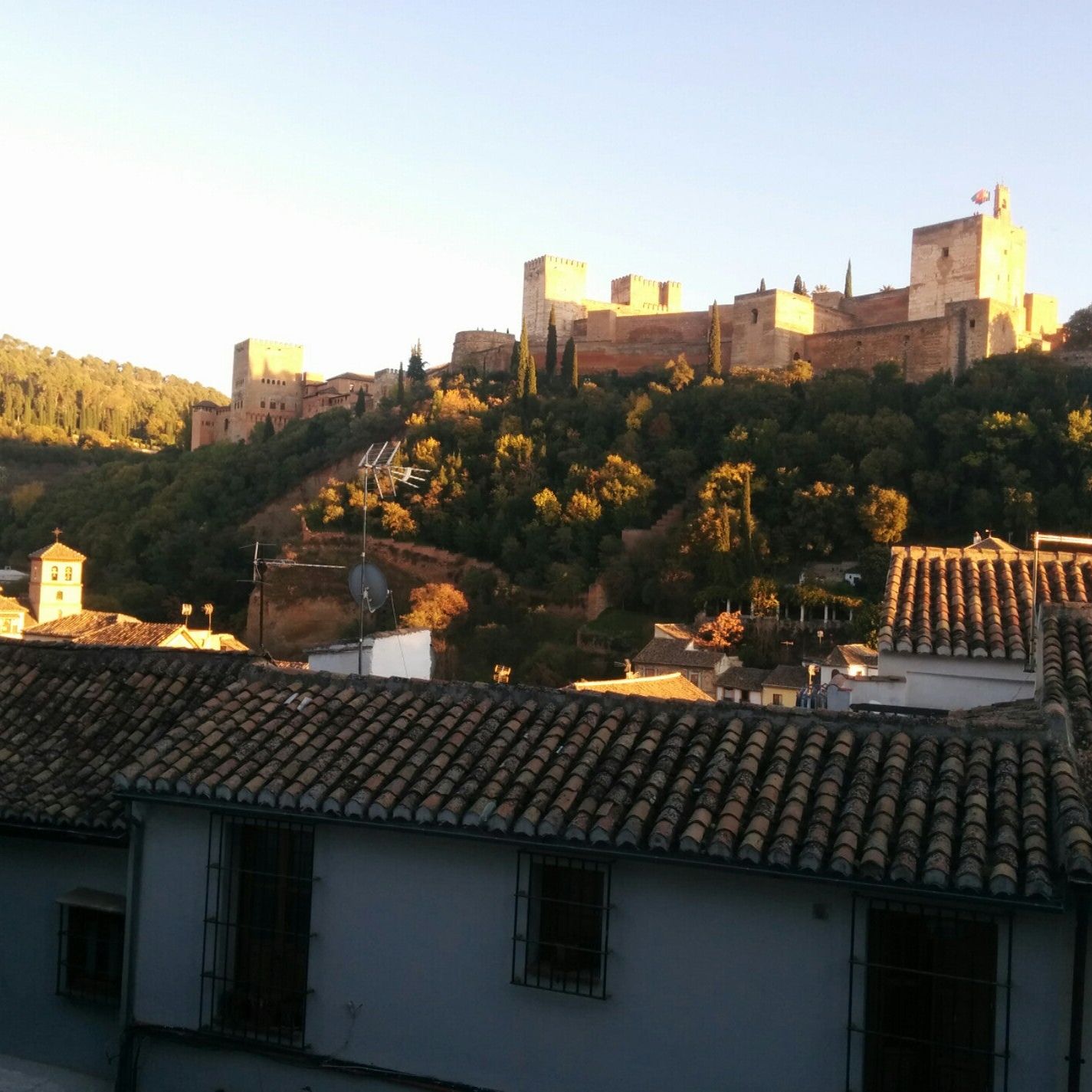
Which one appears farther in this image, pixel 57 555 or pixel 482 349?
pixel 482 349

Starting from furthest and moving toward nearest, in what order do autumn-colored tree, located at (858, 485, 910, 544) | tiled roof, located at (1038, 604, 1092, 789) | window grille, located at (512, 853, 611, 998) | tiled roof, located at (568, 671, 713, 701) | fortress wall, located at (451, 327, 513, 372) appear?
fortress wall, located at (451, 327, 513, 372), autumn-colored tree, located at (858, 485, 910, 544), tiled roof, located at (568, 671, 713, 701), tiled roof, located at (1038, 604, 1092, 789), window grille, located at (512, 853, 611, 998)

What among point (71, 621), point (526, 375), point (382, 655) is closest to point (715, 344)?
point (526, 375)

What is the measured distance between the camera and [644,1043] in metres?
5.14

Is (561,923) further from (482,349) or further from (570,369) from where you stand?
(482,349)

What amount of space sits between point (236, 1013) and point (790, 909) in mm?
2650

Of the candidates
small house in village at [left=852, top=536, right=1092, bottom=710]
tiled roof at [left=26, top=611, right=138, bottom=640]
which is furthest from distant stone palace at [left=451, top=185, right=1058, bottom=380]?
small house in village at [left=852, top=536, right=1092, bottom=710]

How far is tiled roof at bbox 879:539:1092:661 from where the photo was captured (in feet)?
26.9

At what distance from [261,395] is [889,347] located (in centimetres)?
3839

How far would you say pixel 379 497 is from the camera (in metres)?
45.8

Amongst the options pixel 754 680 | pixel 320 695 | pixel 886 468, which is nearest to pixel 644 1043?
pixel 320 695

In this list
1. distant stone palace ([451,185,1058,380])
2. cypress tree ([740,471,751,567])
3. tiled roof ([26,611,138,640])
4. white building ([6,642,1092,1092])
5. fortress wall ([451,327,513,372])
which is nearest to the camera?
white building ([6,642,1092,1092])

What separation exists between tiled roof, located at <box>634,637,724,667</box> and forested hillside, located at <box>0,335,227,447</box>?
53.7m

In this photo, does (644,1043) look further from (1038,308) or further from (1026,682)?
(1038,308)

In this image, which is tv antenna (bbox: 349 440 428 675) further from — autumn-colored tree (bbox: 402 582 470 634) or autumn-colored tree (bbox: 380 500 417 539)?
autumn-colored tree (bbox: 402 582 470 634)
